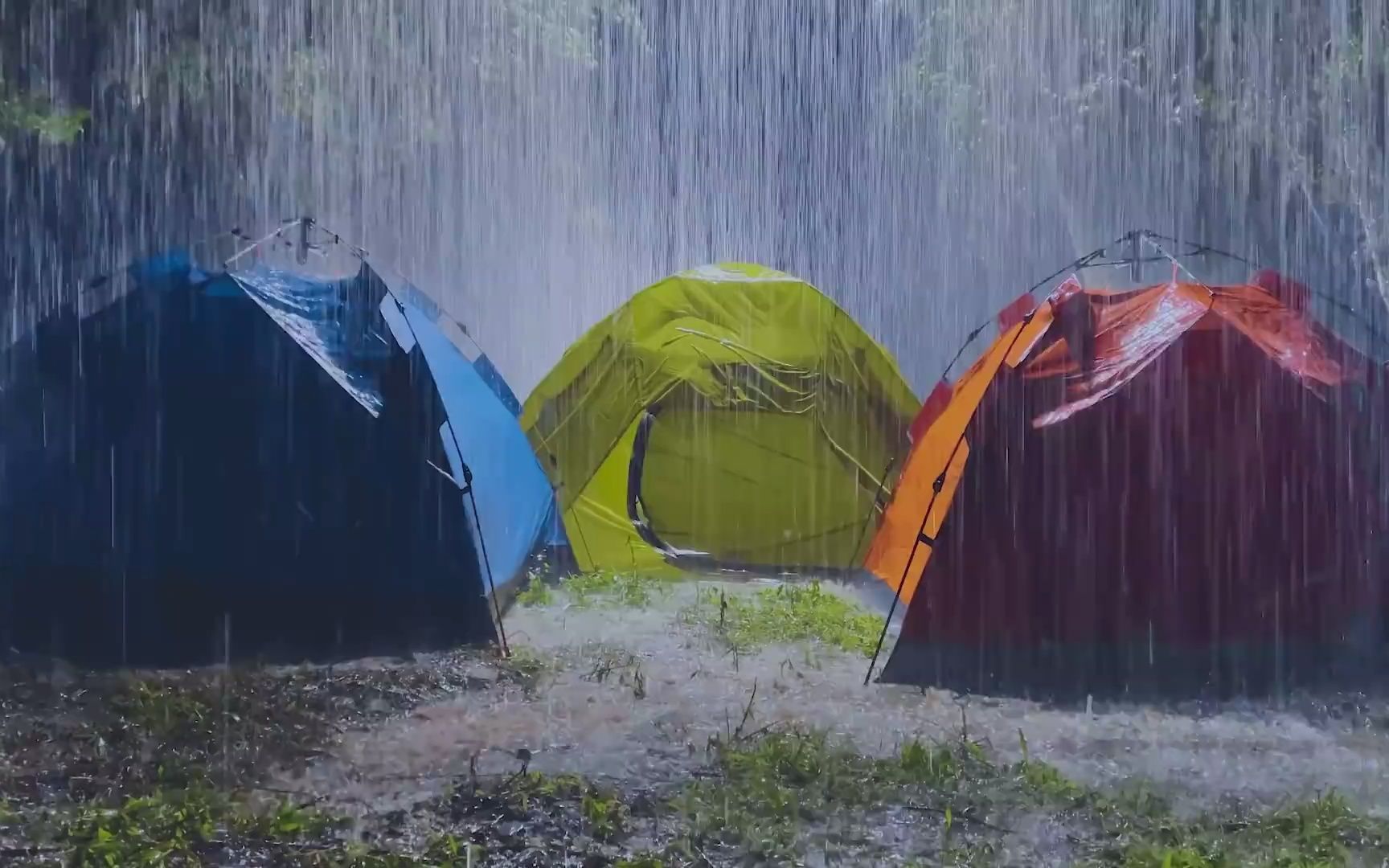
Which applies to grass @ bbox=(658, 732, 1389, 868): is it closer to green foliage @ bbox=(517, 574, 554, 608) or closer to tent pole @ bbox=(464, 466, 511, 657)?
tent pole @ bbox=(464, 466, 511, 657)

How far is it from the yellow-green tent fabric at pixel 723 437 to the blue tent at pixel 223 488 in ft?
9.48

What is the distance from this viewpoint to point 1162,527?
4.92 m

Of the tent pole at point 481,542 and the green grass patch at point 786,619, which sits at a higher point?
the tent pole at point 481,542

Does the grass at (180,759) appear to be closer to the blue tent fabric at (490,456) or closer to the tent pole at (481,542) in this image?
the tent pole at (481,542)

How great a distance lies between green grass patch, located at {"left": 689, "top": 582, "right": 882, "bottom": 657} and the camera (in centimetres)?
599

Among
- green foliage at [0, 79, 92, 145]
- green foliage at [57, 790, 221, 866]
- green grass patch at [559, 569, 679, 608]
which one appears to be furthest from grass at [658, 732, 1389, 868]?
green foliage at [0, 79, 92, 145]

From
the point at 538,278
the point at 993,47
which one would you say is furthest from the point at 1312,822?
the point at 538,278

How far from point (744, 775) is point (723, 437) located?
16.1ft

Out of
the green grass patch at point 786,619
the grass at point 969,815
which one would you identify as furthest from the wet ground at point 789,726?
the green grass patch at point 786,619

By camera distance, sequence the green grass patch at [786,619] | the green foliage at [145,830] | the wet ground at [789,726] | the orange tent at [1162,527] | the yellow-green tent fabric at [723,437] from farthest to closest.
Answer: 1. the yellow-green tent fabric at [723,437]
2. the green grass patch at [786,619]
3. the orange tent at [1162,527]
4. the wet ground at [789,726]
5. the green foliage at [145,830]

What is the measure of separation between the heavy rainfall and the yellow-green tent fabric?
0.04 metres

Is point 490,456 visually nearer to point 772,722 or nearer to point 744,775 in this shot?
point 772,722

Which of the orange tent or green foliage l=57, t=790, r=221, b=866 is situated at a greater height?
the orange tent

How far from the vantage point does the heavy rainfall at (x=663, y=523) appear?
3.53m
